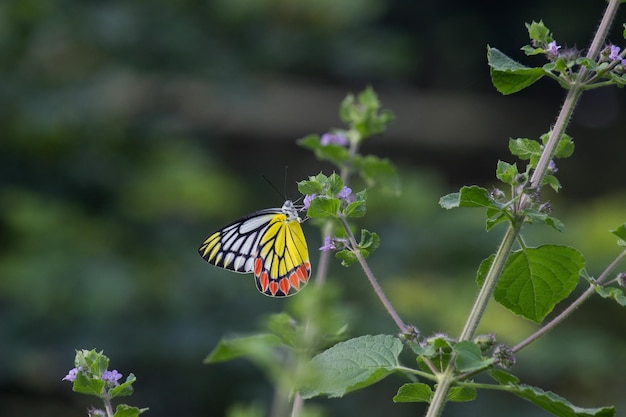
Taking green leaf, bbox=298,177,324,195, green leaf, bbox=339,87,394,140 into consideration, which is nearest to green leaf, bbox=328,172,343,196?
green leaf, bbox=298,177,324,195

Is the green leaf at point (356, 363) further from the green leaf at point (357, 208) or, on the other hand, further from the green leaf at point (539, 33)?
the green leaf at point (539, 33)

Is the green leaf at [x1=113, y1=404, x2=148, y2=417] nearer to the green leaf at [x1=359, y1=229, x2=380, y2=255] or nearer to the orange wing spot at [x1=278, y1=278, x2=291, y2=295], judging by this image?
the green leaf at [x1=359, y1=229, x2=380, y2=255]

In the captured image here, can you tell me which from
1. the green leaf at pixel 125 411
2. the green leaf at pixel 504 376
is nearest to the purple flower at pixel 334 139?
the green leaf at pixel 504 376

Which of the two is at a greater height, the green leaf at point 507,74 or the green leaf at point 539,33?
the green leaf at point 539,33

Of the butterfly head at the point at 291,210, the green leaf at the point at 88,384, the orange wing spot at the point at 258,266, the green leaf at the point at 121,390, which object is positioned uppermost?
the butterfly head at the point at 291,210

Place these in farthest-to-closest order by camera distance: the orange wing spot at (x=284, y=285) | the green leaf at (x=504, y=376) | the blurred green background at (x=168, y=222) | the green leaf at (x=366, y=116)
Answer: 1. the blurred green background at (x=168, y=222)
2. the green leaf at (x=366, y=116)
3. the orange wing spot at (x=284, y=285)
4. the green leaf at (x=504, y=376)

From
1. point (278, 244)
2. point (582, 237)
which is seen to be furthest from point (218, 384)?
point (278, 244)

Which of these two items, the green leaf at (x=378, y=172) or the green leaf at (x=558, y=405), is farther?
the green leaf at (x=378, y=172)

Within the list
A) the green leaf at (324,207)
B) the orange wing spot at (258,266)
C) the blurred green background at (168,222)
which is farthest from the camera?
the blurred green background at (168,222)
